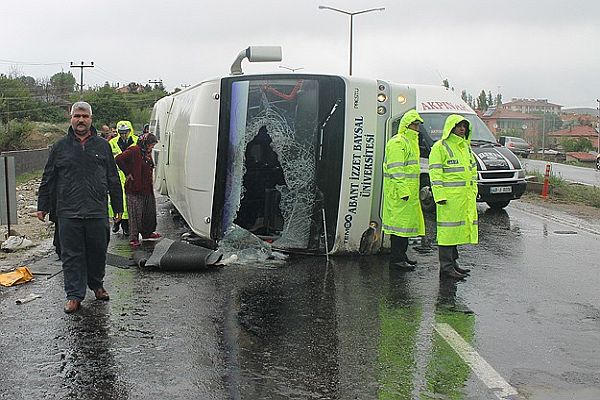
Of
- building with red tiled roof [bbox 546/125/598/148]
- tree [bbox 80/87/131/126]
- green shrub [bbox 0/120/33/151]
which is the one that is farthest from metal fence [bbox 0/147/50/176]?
building with red tiled roof [bbox 546/125/598/148]

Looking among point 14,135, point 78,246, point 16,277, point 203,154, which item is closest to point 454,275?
point 203,154

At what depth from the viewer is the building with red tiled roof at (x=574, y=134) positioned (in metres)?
81.5

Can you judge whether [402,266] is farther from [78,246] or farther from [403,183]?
[78,246]

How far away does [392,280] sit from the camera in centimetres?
789

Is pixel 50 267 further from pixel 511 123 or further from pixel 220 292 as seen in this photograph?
pixel 511 123

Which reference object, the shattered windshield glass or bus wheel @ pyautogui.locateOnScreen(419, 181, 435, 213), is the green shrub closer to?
bus wheel @ pyautogui.locateOnScreen(419, 181, 435, 213)

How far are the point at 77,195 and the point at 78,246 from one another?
47cm

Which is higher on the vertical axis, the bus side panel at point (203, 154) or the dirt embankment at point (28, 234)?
the bus side panel at point (203, 154)

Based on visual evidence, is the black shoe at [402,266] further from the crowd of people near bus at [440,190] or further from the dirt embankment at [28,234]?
the dirt embankment at [28,234]

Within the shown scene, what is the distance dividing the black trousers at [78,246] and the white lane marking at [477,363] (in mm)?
3117

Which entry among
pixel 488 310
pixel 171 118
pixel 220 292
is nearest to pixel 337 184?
pixel 220 292

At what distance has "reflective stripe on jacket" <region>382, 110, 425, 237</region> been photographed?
8297 millimetres

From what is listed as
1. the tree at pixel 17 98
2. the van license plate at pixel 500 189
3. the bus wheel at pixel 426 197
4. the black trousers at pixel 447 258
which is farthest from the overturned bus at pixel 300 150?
the tree at pixel 17 98

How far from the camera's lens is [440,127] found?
1392 cm
